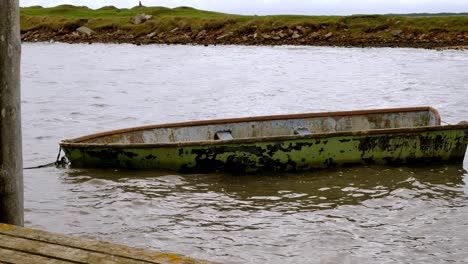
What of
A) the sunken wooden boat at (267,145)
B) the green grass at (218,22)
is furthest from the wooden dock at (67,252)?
the green grass at (218,22)

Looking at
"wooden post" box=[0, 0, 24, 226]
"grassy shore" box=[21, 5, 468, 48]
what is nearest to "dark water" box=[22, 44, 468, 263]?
"wooden post" box=[0, 0, 24, 226]

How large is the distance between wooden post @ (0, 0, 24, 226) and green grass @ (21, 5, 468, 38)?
54503 millimetres

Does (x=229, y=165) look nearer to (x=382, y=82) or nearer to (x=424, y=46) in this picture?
(x=382, y=82)

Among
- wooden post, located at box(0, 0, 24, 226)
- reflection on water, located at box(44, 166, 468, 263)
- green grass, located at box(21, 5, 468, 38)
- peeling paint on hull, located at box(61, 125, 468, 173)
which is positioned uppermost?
green grass, located at box(21, 5, 468, 38)

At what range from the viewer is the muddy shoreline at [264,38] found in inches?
2142

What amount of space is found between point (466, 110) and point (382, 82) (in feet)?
31.6

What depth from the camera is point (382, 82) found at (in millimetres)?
33406

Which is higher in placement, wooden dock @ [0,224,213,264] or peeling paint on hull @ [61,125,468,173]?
wooden dock @ [0,224,213,264]

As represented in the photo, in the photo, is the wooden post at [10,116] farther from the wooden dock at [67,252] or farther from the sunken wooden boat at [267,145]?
the sunken wooden boat at [267,145]

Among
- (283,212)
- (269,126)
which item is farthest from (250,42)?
(283,212)

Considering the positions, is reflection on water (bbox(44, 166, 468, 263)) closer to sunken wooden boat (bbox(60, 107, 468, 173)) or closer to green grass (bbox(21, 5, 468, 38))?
sunken wooden boat (bbox(60, 107, 468, 173))

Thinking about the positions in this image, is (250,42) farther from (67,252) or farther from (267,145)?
(67,252)

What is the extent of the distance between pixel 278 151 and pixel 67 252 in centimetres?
853

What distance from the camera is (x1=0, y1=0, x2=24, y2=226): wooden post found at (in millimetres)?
5523
